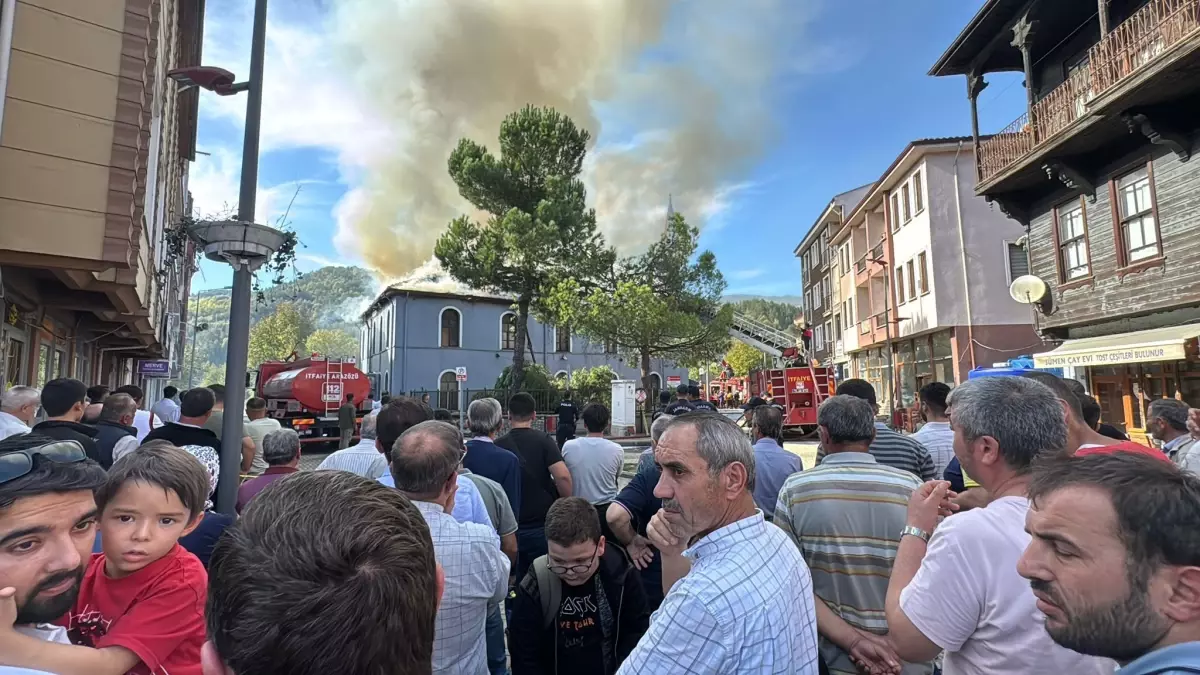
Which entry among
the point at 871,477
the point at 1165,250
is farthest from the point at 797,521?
the point at 1165,250

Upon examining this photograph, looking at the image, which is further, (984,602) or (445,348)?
(445,348)

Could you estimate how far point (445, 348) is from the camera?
34344mm

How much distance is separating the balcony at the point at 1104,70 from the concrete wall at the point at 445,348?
21000mm

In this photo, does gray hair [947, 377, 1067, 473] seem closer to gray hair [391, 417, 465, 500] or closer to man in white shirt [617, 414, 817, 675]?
man in white shirt [617, 414, 817, 675]

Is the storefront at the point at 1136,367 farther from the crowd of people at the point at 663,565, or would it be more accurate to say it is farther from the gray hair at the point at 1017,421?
the gray hair at the point at 1017,421

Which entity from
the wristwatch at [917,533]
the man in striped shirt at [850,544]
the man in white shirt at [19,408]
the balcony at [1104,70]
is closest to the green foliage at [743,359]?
the balcony at [1104,70]

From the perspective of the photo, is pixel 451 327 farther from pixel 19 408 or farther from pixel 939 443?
pixel 939 443

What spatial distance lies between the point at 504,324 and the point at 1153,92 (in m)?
30.8

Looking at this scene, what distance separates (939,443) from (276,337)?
7099cm

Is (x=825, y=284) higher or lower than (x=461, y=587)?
higher

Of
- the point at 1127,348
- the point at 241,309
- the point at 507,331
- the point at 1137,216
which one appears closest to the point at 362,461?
the point at 241,309

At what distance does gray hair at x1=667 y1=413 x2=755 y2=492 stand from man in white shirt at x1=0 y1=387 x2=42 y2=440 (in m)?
5.21

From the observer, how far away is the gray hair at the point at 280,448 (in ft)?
12.9

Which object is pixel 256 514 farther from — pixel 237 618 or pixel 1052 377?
pixel 1052 377
